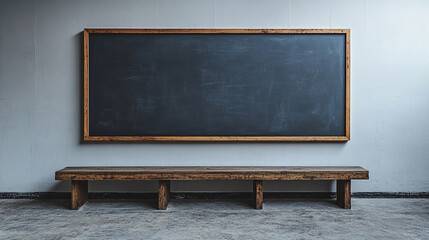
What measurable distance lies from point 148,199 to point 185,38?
1809 millimetres

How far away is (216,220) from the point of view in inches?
114

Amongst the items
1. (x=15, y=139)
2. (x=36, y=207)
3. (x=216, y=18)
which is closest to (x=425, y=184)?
→ (x=216, y=18)

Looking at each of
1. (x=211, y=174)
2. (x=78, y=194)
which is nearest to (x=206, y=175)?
(x=211, y=174)

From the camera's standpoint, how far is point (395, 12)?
362 cm

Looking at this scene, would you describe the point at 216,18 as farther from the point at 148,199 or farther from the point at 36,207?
the point at 36,207

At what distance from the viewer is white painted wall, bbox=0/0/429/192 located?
360cm

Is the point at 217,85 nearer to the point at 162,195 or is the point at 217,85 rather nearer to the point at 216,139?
the point at 216,139

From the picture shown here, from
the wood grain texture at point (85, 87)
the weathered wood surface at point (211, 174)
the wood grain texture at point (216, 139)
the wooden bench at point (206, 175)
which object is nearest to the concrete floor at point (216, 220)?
the wooden bench at point (206, 175)

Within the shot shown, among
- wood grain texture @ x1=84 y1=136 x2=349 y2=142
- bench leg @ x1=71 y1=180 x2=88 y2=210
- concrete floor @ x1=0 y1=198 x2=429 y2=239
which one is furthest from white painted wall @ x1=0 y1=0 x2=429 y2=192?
concrete floor @ x1=0 y1=198 x2=429 y2=239

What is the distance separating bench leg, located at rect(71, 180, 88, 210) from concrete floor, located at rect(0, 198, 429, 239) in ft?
0.28

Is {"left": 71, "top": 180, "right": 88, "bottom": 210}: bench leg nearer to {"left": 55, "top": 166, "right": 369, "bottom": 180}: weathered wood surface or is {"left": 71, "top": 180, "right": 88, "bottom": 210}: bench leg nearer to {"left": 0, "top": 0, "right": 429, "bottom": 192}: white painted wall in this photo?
{"left": 55, "top": 166, "right": 369, "bottom": 180}: weathered wood surface

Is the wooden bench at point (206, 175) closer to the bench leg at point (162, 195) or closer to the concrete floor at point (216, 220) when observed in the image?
the bench leg at point (162, 195)

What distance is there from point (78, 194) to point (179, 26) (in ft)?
6.68

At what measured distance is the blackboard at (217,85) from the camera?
11.7 ft
